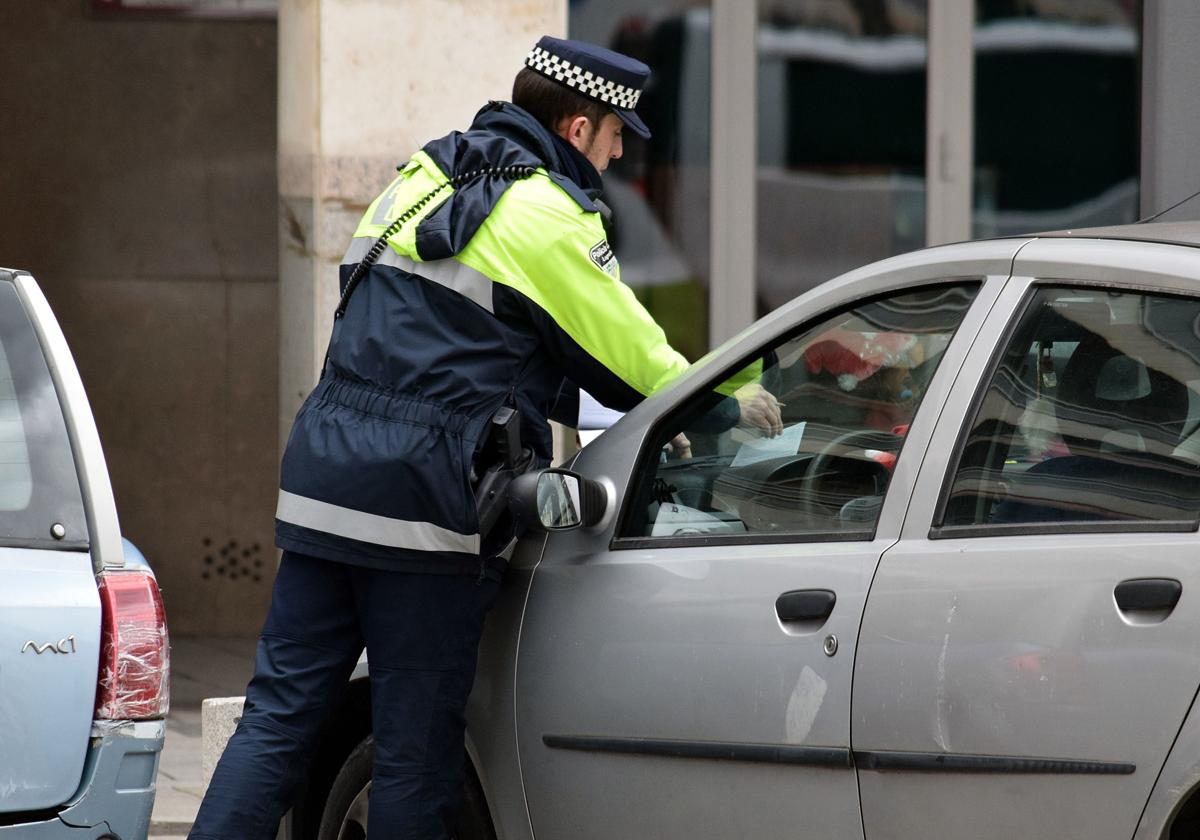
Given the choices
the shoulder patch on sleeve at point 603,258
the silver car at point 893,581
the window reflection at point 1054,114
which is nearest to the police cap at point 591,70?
the shoulder patch on sleeve at point 603,258

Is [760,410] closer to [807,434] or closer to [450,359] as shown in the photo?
[807,434]

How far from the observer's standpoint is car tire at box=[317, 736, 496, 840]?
375 centimetres

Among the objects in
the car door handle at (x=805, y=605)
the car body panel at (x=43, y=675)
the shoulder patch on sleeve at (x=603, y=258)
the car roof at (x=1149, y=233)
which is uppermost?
the car roof at (x=1149, y=233)

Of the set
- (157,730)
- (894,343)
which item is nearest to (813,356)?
(894,343)

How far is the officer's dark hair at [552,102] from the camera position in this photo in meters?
3.92

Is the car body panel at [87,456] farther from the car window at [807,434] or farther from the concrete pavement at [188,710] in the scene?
the concrete pavement at [188,710]

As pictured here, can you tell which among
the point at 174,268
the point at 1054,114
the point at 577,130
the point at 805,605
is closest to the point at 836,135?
the point at 1054,114

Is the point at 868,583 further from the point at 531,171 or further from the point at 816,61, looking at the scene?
the point at 816,61

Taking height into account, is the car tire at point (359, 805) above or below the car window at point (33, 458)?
below

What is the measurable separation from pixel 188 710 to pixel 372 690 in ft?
13.6

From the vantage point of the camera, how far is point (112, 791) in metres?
3.34

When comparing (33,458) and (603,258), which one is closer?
(33,458)

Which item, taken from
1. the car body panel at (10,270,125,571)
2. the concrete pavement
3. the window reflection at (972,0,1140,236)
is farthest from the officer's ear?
the window reflection at (972,0,1140,236)

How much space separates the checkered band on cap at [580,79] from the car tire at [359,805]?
139cm
